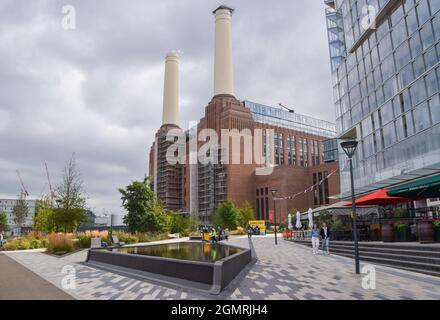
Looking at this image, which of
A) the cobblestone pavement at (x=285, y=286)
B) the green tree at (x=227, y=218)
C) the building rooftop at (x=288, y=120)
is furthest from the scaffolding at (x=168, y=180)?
the cobblestone pavement at (x=285, y=286)

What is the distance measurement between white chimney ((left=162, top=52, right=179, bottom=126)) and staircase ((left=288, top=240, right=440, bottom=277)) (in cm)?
12411

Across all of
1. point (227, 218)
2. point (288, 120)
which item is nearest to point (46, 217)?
point (227, 218)

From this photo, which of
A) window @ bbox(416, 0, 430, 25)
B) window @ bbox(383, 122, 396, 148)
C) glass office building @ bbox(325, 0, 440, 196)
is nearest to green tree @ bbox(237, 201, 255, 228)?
glass office building @ bbox(325, 0, 440, 196)

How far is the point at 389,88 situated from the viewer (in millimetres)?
28688

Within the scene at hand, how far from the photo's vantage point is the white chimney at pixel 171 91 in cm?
13725

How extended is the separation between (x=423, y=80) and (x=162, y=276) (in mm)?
22789

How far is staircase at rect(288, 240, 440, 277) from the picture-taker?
11.9 meters

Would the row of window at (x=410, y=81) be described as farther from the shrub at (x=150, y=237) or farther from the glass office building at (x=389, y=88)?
the shrub at (x=150, y=237)

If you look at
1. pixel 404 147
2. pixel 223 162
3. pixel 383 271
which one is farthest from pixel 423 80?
pixel 223 162

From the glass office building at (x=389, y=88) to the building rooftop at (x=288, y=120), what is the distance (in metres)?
76.5

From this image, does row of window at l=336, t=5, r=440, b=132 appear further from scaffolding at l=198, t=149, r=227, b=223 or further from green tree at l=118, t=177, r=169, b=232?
scaffolding at l=198, t=149, r=227, b=223

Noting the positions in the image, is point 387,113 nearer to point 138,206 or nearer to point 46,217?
point 138,206
